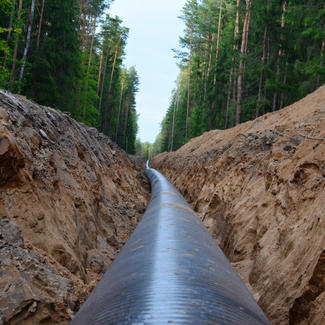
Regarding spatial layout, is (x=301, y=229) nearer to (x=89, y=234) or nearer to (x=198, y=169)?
(x=89, y=234)

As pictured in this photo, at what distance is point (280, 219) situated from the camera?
3.69m

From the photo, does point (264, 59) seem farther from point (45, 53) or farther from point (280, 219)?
point (280, 219)

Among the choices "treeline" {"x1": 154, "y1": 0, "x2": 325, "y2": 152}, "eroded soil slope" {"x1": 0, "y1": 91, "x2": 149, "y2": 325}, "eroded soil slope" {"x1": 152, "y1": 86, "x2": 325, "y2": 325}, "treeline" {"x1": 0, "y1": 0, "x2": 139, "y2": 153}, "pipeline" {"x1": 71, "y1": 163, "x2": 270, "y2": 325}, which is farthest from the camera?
"treeline" {"x1": 0, "y1": 0, "x2": 139, "y2": 153}

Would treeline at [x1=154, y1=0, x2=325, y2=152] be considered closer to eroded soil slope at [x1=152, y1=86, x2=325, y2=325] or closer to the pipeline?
eroded soil slope at [x1=152, y1=86, x2=325, y2=325]

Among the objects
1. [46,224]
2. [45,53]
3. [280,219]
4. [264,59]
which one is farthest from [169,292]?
[45,53]

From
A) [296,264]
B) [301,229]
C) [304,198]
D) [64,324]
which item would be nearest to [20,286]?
[64,324]

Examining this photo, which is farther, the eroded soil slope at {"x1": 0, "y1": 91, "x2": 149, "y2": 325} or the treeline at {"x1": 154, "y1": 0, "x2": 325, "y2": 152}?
the treeline at {"x1": 154, "y1": 0, "x2": 325, "y2": 152}

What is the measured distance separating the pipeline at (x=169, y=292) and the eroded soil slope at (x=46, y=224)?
0.64 metres

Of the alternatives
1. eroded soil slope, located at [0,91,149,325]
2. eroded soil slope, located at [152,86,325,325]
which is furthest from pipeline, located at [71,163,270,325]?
eroded soil slope, located at [152,86,325,325]

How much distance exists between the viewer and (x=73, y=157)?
5285mm

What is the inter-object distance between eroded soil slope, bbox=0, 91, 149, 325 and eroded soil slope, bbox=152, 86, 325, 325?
209cm

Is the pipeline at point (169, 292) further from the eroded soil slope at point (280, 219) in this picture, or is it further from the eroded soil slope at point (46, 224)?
the eroded soil slope at point (280, 219)

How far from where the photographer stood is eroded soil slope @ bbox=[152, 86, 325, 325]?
2.47 metres

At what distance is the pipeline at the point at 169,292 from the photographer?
1.47 m
